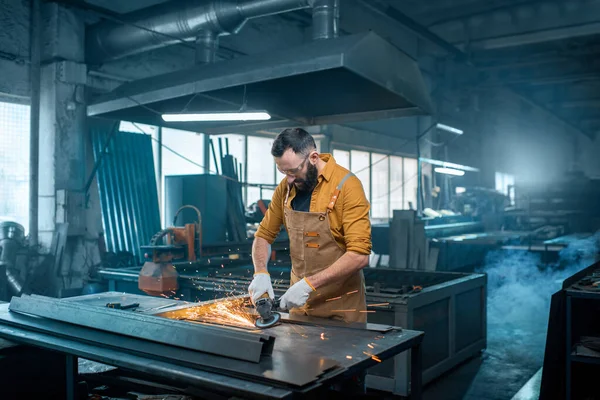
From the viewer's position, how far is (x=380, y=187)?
10.9 metres

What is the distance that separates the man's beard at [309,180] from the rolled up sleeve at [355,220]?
0.16m

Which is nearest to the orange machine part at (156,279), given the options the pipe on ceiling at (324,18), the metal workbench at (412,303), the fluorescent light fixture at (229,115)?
the metal workbench at (412,303)

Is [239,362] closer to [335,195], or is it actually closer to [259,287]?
[259,287]

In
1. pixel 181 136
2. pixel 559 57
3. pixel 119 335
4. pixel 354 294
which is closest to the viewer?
pixel 119 335

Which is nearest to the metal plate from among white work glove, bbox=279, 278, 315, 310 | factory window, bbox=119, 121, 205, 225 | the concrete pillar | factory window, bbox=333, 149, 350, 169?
white work glove, bbox=279, 278, 315, 310

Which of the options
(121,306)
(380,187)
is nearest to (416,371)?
(121,306)

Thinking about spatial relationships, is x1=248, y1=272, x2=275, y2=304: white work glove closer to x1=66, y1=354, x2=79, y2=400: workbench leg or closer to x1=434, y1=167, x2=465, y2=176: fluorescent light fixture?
x1=66, y1=354, x2=79, y2=400: workbench leg

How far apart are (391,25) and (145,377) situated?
27.0 feet

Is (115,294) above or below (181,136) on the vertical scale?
below

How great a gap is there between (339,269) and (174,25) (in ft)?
12.0

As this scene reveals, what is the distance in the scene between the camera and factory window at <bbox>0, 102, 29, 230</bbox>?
514 centimetres

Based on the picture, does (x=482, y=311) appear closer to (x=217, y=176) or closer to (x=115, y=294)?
(x=217, y=176)

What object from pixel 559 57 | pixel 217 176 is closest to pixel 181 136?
pixel 217 176

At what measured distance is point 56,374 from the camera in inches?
90.9
